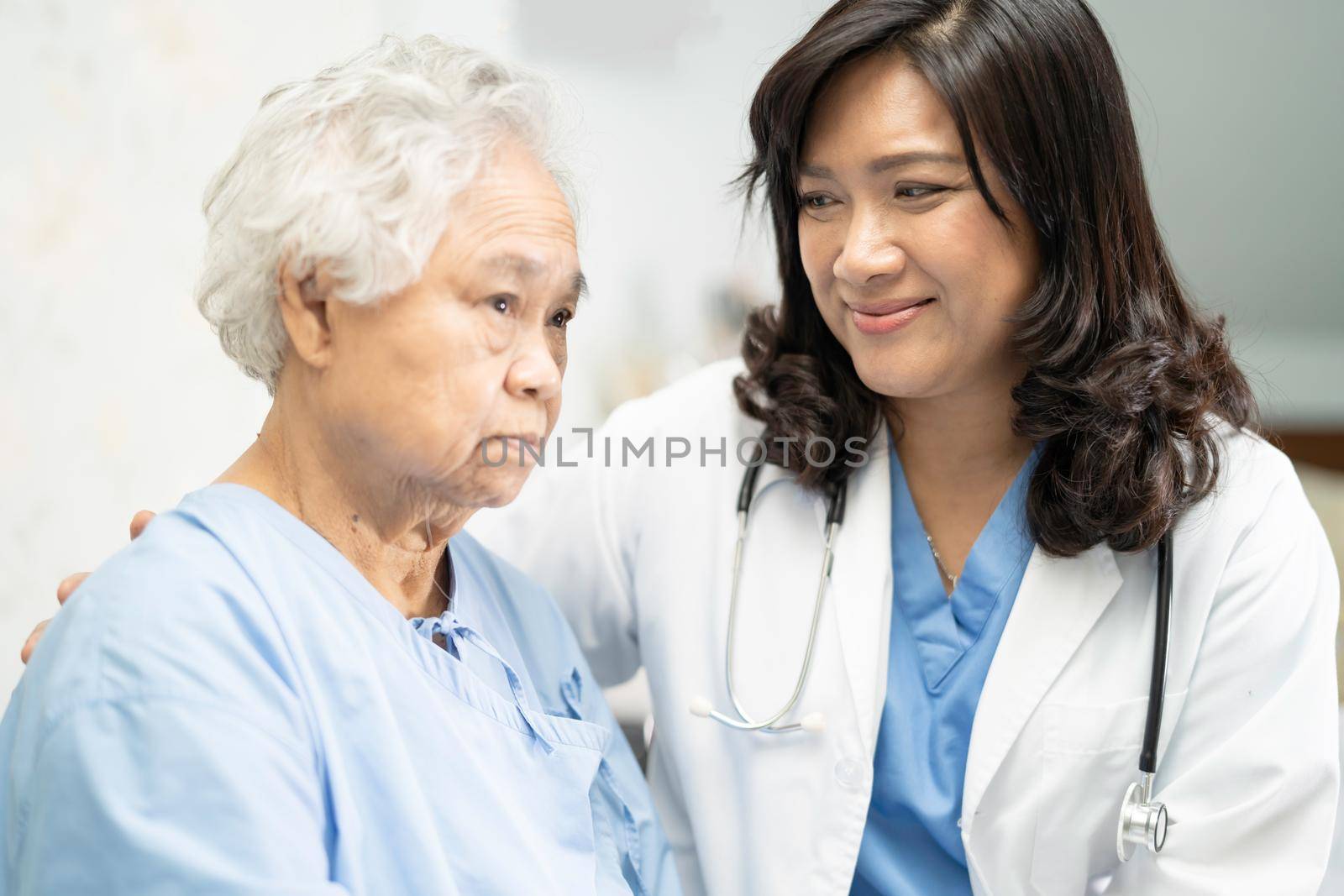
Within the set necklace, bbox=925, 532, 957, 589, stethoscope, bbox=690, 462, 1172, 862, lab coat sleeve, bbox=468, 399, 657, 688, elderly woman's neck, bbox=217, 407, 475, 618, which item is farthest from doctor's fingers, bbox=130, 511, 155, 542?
necklace, bbox=925, 532, 957, 589

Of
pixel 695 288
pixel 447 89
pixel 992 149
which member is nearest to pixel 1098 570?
pixel 992 149

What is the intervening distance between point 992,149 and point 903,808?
29.7 inches

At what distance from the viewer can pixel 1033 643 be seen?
128 cm

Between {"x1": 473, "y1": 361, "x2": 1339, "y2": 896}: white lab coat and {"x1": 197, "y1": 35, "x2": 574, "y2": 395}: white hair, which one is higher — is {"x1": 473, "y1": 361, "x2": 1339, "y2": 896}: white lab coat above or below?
below

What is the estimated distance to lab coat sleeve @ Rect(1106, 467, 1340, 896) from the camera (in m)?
1.20

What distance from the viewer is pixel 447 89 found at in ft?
3.20

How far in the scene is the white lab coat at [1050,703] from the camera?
1212mm

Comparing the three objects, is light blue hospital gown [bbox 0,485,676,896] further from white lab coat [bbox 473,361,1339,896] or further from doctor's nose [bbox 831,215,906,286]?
doctor's nose [bbox 831,215,906,286]

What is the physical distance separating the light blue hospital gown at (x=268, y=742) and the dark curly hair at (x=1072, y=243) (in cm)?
66

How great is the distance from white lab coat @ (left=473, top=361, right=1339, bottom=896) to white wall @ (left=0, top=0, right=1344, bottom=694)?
491 millimetres

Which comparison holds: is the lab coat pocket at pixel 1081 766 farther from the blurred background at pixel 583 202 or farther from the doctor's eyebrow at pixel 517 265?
the doctor's eyebrow at pixel 517 265

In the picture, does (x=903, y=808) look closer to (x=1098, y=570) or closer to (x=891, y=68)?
(x=1098, y=570)

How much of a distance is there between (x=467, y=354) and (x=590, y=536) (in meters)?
0.61

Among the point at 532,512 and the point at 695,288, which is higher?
the point at 695,288
